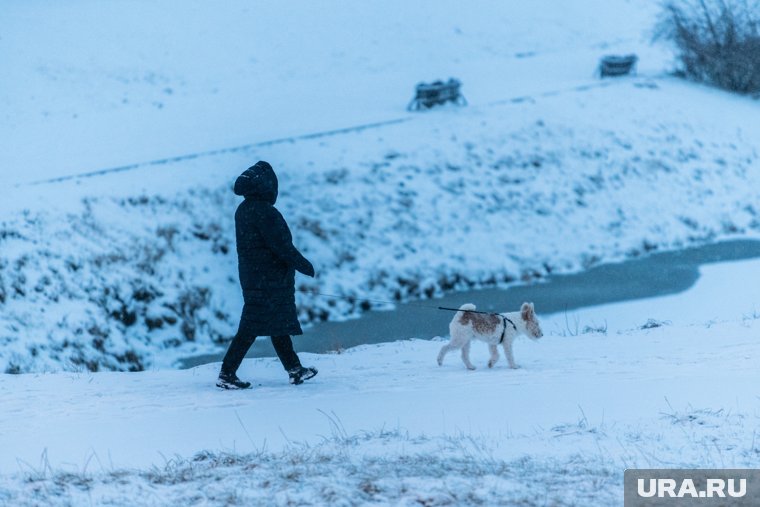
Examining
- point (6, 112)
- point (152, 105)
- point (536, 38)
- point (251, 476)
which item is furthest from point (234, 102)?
point (251, 476)

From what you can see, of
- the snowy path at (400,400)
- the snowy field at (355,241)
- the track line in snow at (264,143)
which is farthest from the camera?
the track line in snow at (264,143)

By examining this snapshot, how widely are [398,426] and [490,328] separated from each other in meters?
2.04

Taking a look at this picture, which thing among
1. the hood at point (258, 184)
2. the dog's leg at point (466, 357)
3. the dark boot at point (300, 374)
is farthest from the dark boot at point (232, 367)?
the dog's leg at point (466, 357)

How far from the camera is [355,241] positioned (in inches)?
741

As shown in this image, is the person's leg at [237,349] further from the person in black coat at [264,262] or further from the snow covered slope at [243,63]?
the snow covered slope at [243,63]

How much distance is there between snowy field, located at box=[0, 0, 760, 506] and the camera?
6434 millimetres

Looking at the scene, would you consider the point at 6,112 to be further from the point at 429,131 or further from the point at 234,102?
the point at 429,131

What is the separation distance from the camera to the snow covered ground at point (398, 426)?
5.68 meters

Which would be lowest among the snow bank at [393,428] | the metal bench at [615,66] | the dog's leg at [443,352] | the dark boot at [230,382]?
the snow bank at [393,428]

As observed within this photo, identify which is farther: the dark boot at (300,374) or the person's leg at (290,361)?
the dark boot at (300,374)

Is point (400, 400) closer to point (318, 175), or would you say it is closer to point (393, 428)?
point (393, 428)

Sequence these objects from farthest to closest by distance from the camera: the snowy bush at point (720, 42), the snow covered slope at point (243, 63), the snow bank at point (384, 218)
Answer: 1. the snowy bush at point (720, 42)
2. the snow covered slope at point (243, 63)
3. the snow bank at point (384, 218)

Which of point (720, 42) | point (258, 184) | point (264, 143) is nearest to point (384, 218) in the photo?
point (264, 143)

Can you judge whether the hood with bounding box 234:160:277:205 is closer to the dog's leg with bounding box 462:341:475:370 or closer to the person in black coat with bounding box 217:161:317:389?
the person in black coat with bounding box 217:161:317:389
